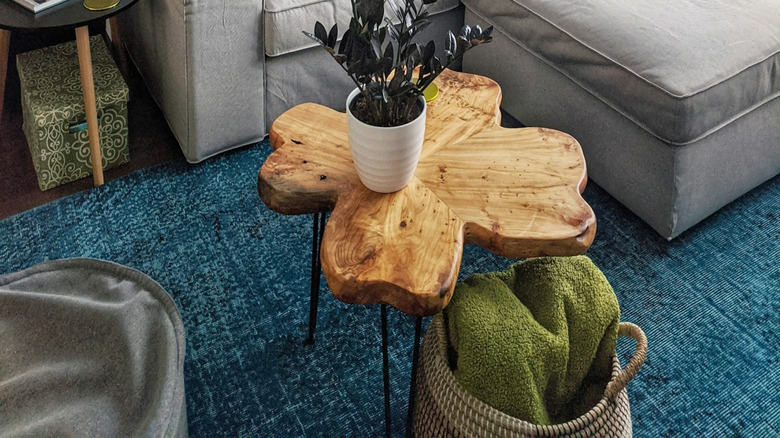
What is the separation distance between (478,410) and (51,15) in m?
1.32

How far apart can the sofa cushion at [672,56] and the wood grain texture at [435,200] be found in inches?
17.8

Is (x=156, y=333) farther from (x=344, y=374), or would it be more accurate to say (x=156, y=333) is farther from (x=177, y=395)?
(x=344, y=374)

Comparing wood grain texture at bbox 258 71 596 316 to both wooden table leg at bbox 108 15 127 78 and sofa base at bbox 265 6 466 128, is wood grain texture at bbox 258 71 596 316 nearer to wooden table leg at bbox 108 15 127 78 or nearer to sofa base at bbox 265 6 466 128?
sofa base at bbox 265 6 466 128

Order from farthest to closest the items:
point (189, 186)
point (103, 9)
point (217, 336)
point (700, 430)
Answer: point (189, 186) < point (103, 9) < point (217, 336) < point (700, 430)

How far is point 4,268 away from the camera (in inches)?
66.1

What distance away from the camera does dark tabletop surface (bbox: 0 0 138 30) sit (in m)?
1.61

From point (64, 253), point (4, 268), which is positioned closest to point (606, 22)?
point (64, 253)

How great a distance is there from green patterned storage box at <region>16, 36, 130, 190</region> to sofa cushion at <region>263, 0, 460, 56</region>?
43 centimetres

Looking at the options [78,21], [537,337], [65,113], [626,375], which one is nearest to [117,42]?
[65,113]

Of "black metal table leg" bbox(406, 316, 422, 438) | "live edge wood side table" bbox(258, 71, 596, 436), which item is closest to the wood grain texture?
"live edge wood side table" bbox(258, 71, 596, 436)

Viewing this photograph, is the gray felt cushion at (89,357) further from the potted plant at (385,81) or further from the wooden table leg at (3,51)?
the wooden table leg at (3,51)

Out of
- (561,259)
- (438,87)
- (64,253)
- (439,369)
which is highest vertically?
(438,87)

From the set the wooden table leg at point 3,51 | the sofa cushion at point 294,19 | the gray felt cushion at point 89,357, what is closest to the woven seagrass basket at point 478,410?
the gray felt cushion at point 89,357

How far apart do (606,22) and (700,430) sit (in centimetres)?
99
